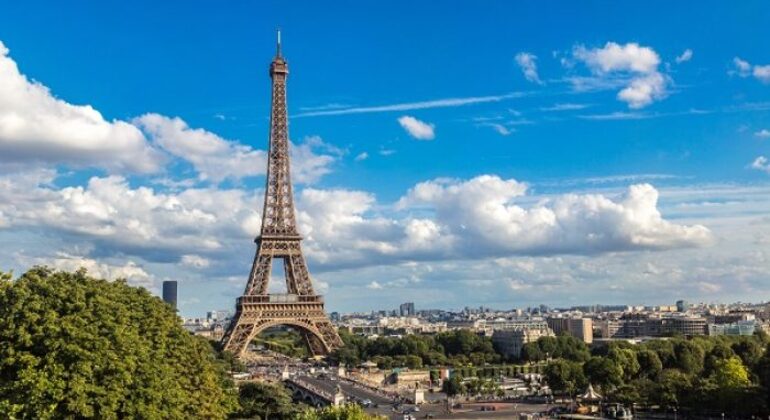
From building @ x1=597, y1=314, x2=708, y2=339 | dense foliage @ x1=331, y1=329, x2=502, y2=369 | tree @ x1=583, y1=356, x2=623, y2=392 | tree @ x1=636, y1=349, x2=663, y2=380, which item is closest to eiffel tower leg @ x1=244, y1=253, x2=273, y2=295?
dense foliage @ x1=331, y1=329, x2=502, y2=369

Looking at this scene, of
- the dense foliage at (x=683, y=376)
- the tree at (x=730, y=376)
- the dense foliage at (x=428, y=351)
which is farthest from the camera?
the dense foliage at (x=428, y=351)

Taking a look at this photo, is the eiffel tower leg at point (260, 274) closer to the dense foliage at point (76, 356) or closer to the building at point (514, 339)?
the dense foliage at point (76, 356)

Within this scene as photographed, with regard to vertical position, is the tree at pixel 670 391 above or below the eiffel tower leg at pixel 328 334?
below

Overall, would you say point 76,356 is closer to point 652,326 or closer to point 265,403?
point 265,403

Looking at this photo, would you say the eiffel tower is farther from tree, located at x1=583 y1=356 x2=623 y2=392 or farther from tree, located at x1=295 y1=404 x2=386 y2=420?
tree, located at x1=295 y1=404 x2=386 y2=420

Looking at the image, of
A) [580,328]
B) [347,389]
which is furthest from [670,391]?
[580,328]

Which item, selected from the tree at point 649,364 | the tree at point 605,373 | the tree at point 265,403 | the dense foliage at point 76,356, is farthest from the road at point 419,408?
the dense foliage at point 76,356
